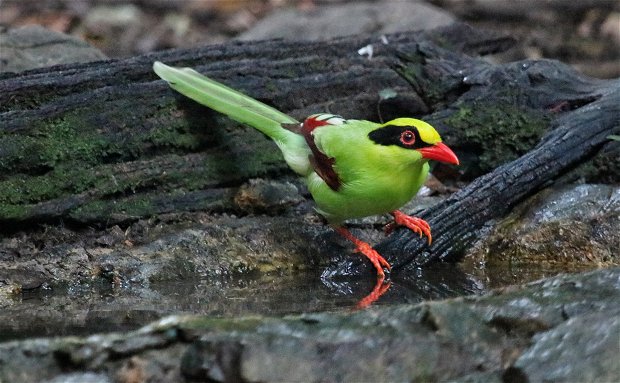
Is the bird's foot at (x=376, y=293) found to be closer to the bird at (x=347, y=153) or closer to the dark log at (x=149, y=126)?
the bird at (x=347, y=153)

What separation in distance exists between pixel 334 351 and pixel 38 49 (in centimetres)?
443

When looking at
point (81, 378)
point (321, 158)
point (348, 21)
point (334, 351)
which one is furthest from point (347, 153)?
point (348, 21)

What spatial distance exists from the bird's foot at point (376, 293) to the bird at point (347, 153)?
30 mm

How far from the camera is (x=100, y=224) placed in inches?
201

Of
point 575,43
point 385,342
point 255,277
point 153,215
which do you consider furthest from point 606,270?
point 575,43

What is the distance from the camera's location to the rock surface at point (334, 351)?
2.96 meters

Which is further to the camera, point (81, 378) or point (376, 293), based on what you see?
point (376, 293)

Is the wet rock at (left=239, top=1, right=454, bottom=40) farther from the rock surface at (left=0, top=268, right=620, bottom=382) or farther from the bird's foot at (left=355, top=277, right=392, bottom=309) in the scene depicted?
the rock surface at (left=0, top=268, right=620, bottom=382)

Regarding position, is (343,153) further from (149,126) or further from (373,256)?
(149,126)

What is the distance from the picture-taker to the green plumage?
472 cm

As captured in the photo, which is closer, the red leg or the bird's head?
the bird's head

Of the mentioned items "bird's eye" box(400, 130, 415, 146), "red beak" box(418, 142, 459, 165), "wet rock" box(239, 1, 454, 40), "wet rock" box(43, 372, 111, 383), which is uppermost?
"bird's eye" box(400, 130, 415, 146)

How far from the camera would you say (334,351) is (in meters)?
3.02

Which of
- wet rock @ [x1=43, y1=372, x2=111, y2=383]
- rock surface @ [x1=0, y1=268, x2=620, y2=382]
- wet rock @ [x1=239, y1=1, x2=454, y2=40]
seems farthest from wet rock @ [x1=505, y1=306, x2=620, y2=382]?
wet rock @ [x1=239, y1=1, x2=454, y2=40]
